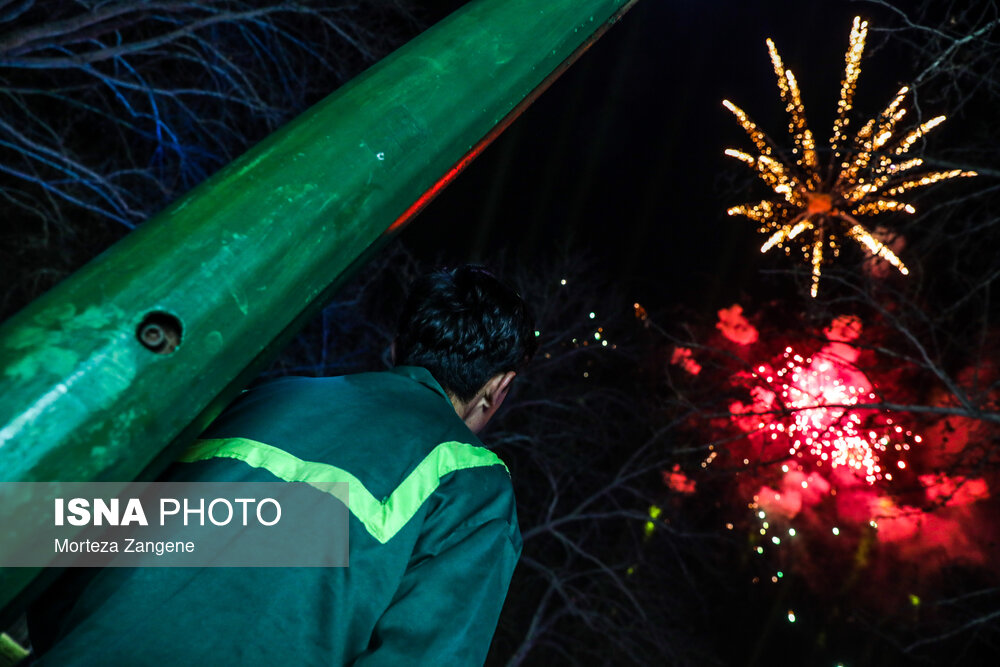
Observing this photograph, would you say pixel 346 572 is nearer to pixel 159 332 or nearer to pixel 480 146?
pixel 159 332

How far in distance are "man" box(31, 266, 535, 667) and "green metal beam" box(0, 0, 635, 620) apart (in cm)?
47

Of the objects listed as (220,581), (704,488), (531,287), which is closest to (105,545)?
(220,581)

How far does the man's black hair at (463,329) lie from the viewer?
7.30 ft

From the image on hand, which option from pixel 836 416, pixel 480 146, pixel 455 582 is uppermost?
pixel 480 146

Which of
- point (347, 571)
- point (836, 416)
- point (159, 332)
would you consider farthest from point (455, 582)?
point (836, 416)

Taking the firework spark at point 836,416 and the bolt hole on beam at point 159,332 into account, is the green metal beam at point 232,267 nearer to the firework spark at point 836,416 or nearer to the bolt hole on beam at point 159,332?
the bolt hole on beam at point 159,332

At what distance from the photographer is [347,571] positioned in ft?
4.54

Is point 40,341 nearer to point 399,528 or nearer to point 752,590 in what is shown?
point 399,528

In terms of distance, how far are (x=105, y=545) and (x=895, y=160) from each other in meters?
7.64

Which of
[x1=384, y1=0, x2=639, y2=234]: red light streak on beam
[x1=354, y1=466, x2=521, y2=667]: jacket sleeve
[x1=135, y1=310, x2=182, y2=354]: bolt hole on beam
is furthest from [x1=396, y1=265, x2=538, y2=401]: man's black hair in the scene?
[x1=135, y1=310, x2=182, y2=354]: bolt hole on beam

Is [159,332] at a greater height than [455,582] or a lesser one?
greater

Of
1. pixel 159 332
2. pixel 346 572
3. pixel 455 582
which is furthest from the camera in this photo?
pixel 455 582

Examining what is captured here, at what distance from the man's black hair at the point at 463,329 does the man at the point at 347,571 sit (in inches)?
14.2

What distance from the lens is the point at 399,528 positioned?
145cm
